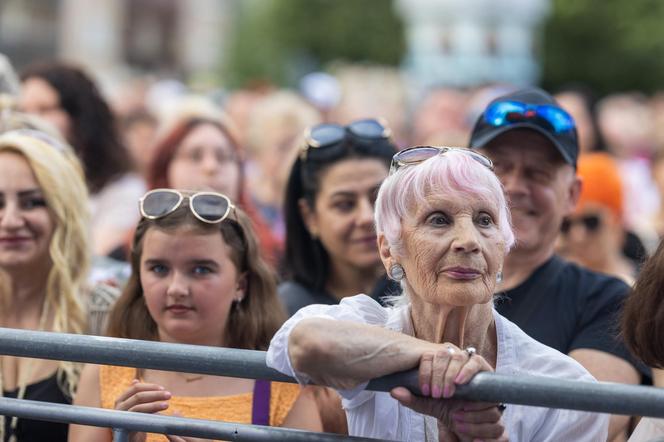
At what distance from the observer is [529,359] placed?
10.5ft

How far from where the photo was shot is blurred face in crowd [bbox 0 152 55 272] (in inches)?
176

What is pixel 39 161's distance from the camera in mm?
4539

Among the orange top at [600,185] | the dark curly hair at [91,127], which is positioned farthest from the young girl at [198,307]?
the dark curly hair at [91,127]

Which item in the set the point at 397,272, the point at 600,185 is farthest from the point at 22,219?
the point at 600,185

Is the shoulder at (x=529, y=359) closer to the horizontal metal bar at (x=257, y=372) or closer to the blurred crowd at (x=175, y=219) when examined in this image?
the horizontal metal bar at (x=257, y=372)

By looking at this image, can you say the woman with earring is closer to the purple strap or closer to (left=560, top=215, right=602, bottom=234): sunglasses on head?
the purple strap

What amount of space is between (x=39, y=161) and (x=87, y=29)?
6197 centimetres

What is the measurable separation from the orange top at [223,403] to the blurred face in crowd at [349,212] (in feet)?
4.03

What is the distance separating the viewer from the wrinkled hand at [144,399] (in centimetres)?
322

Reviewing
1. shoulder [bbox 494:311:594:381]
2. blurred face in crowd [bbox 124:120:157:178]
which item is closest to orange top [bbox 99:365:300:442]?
shoulder [bbox 494:311:594:381]

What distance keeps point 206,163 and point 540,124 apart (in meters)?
2.52

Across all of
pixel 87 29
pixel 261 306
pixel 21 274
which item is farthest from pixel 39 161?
pixel 87 29

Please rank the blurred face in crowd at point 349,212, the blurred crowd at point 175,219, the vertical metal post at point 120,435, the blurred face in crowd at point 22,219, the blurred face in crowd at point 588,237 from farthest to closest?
the blurred face in crowd at point 588,237
the blurred face in crowd at point 349,212
the blurred face in crowd at point 22,219
the blurred crowd at point 175,219
the vertical metal post at point 120,435

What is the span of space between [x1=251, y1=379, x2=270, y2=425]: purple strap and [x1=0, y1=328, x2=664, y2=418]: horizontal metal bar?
0.85 m
